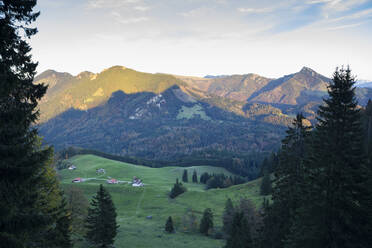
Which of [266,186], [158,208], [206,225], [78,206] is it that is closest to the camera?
[78,206]

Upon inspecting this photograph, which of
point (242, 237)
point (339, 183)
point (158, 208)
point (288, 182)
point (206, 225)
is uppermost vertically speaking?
point (339, 183)

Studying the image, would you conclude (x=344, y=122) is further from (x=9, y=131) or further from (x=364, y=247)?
(x=9, y=131)

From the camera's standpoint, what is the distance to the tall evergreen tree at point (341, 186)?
76.4 feet

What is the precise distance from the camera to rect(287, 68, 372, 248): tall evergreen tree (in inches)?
917

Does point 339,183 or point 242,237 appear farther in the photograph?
point 242,237

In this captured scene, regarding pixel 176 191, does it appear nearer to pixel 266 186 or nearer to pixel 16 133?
pixel 266 186

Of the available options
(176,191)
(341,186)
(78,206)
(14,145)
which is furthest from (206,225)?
(14,145)

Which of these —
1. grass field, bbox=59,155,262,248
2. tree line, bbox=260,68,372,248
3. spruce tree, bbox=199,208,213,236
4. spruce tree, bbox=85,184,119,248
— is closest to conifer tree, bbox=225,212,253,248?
tree line, bbox=260,68,372,248

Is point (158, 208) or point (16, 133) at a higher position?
point (16, 133)

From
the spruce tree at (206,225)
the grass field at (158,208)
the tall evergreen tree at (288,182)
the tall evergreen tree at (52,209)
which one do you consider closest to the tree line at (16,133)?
the tall evergreen tree at (52,209)

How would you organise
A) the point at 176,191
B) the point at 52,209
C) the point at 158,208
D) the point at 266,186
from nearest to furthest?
the point at 52,209 < the point at 266,186 < the point at 158,208 < the point at 176,191

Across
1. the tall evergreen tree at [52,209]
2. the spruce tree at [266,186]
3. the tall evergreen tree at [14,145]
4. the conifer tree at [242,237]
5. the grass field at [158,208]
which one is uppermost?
the tall evergreen tree at [14,145]

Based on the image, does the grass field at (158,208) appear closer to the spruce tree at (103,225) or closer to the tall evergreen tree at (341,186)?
the spruce tree at (103,225)

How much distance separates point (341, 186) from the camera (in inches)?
922
